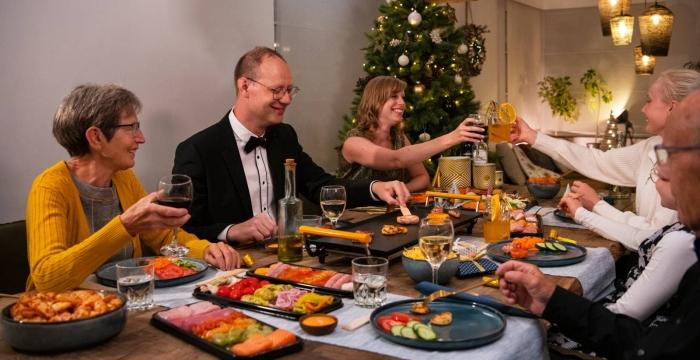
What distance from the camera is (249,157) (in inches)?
122

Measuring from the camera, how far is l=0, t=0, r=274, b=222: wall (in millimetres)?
3191

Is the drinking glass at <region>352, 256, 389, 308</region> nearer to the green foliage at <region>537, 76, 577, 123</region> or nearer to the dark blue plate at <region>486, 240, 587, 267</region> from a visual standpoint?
the dark blue plate at <region>486, 240, 587, 267</region>

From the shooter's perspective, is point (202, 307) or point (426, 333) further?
point (202, 307)

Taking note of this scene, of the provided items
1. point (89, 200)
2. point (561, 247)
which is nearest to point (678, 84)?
point (561, 247)

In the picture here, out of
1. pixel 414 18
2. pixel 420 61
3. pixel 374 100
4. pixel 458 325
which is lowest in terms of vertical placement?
pixel 458 325

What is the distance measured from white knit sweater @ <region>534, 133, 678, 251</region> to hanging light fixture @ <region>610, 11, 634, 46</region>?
2.74 metres

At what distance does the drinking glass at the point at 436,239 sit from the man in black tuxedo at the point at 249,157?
96 centimetres

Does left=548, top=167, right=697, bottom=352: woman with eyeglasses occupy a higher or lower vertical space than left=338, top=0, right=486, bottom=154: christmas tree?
lower

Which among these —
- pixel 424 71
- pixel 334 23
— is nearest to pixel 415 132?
pixel 424 71

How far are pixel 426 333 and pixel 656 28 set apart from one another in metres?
4.58

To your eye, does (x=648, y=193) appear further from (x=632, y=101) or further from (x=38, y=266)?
(x=632, y=101)

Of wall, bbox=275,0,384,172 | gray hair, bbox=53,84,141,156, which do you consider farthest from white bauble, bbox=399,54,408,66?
gray hair, bbox=53,84,141,156

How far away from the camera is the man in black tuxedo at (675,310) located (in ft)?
4.08

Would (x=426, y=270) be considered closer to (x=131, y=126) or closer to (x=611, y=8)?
(x=131, y=126)
